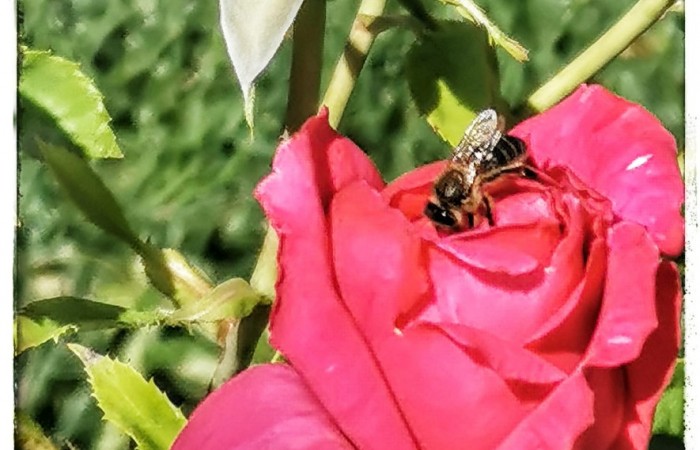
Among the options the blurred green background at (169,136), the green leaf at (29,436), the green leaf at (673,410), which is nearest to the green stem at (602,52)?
the blurred green background at (169,136)

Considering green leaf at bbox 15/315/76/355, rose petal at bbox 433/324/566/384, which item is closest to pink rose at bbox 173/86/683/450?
rose petal at bbox 433/324/566/384

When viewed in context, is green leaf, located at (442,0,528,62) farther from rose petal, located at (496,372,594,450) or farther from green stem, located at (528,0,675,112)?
rose petal, located at (496,372,594,450)

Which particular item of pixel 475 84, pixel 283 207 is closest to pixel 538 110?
pixel 475 84

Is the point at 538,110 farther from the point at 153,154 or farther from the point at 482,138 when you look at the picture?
the point at 153,154

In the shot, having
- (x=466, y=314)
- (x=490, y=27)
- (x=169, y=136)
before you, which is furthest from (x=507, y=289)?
(x=169, y=136)

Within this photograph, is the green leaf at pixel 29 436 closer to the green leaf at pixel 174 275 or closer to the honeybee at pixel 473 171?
the green leaf at pixel 174 275

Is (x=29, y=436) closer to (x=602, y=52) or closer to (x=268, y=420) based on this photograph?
(x=268, y=420)
